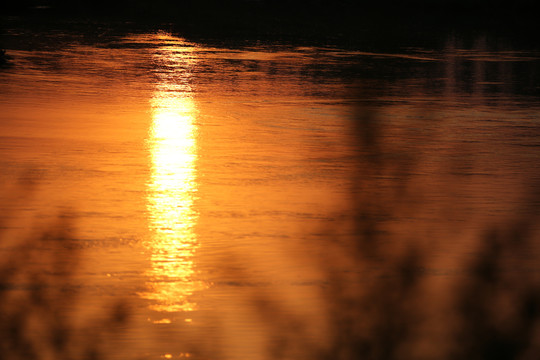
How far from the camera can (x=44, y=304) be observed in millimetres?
4496

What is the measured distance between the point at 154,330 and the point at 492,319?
2494mm

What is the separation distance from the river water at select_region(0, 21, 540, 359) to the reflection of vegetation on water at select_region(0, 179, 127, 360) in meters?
0.03

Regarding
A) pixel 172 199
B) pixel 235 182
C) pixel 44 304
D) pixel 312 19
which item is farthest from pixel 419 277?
pixel 312 19

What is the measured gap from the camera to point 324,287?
19.5 feet

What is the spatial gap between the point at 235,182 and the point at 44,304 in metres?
4.53

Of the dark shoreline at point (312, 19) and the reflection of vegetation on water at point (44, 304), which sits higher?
the reflection of vegetation on water at point (44, 304)

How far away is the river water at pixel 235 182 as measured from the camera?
532cm

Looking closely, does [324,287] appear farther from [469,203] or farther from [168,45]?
[168,45]

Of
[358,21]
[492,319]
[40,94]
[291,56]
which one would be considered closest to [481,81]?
[291,56]

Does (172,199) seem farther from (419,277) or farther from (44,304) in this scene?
(419,277)

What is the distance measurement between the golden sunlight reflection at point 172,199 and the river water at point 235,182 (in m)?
0.02

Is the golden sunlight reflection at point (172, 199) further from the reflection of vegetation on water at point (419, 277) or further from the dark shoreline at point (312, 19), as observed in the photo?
the dark shoreline at point (312, 19)

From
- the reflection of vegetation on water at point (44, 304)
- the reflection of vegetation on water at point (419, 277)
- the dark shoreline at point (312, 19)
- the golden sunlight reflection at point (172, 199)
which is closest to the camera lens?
the reflection of vegetation on water at point (419, 277)

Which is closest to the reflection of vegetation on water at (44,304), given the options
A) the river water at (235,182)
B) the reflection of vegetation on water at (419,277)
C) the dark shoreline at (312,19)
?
the river water at (235,182)
